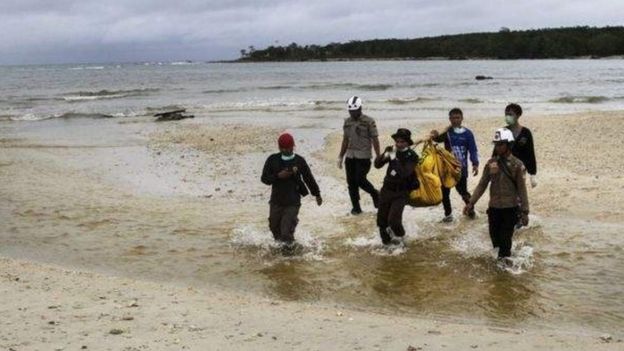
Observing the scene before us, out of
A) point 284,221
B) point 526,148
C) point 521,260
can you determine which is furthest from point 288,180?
point 526,148

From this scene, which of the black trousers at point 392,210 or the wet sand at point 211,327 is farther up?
the black trousers at point 392,210

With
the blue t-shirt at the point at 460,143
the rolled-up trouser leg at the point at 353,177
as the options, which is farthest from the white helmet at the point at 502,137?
the rolled-up trouser leg at the point at 353,177

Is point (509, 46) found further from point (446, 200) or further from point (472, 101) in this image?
point (446, 200)

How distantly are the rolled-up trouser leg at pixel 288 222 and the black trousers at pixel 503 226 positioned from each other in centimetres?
226

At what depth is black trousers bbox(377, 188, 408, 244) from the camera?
26.2ft

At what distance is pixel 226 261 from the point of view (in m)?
8.03

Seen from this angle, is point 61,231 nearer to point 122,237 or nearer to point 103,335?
point 122,237

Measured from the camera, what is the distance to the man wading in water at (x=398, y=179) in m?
7.90

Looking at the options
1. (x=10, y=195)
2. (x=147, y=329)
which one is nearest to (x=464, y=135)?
(x=147, y=329)

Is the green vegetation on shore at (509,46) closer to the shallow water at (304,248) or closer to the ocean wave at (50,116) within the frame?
the ocean wave at (50,116)

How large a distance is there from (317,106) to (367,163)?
25.9 meters

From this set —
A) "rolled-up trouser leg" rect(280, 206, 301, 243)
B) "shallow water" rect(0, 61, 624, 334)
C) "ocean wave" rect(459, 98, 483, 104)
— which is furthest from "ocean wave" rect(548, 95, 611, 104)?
"rolled-up trouser leg" rect(280, 206, 301, 243)

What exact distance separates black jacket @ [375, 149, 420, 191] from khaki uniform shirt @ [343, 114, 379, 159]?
1675 mm

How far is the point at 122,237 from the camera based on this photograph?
9.26 m
